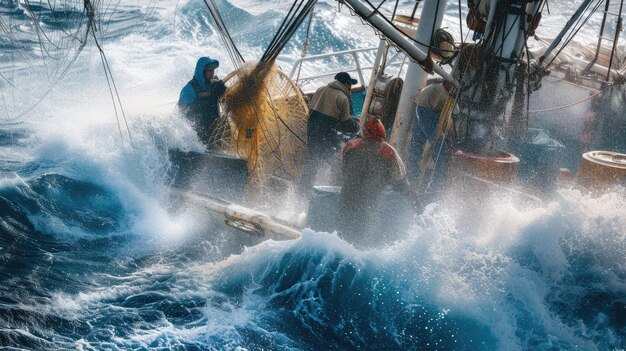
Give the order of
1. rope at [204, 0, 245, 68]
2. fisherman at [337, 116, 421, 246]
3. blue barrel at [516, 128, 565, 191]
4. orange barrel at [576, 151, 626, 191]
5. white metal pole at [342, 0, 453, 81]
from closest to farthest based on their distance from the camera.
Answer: fisherman at [337, 116, 421, 246] < white metal pole at [342, 0, 453, 81] < orange barrel at [576, 151, 626, 191] < rope at [204, 0, 245, 68] < blue barrel at [516, 128, 565, 191]

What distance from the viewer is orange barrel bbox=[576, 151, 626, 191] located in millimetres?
6535

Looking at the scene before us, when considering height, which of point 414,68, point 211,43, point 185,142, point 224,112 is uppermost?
point 414,68

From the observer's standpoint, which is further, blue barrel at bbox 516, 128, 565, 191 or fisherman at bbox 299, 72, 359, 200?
blue barrel at bbox 516, 128, 565, 191

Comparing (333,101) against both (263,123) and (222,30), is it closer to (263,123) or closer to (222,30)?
(263,123)

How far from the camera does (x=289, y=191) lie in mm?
8203

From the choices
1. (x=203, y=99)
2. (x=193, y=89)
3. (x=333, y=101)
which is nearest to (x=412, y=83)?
(x=333, y=101)

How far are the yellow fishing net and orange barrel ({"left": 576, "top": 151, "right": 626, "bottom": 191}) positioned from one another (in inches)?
160

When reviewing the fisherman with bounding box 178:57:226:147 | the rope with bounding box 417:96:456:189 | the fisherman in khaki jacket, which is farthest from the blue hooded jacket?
the rope with bounding box 417:96:456:189

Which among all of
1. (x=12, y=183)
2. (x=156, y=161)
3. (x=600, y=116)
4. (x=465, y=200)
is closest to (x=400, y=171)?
(x=465, y=200)

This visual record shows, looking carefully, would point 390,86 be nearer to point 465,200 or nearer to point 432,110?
point 432,110

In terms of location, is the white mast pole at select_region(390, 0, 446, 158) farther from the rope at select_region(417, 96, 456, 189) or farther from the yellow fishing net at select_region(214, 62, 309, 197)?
the yellow fishing net at select_region(214, 62, 309, 197)

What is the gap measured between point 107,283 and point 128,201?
2404mm

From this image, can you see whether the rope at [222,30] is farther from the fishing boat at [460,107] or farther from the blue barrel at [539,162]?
the blue barrel at [539,162]

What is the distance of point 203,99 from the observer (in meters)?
8.17
